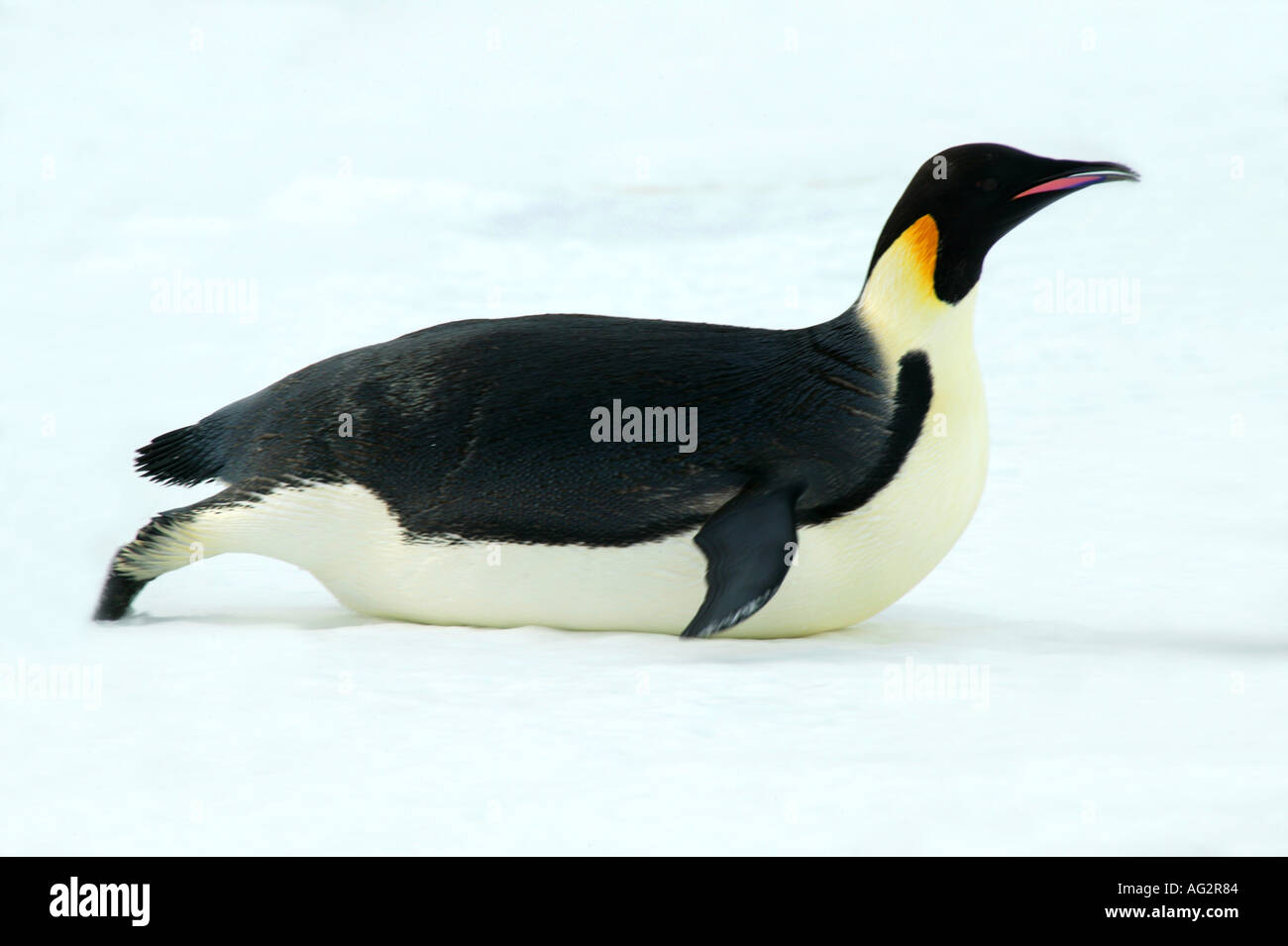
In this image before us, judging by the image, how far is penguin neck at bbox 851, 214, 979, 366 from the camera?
369 centimetres

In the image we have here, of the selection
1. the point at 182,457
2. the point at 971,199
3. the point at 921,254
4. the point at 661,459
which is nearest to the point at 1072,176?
the point at 971,199

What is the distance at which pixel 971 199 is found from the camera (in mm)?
3682

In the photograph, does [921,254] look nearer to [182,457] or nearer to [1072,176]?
[1072,176]

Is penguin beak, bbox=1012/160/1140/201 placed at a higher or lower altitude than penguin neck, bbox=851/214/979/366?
higher

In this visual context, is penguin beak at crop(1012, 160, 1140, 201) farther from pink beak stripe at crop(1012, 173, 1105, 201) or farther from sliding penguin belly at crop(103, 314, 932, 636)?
sliding penguin belly at crop(103, 314, 932, 636)

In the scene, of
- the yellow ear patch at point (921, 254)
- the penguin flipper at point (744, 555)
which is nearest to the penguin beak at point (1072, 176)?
the yellow ear patch at point (921, 254)

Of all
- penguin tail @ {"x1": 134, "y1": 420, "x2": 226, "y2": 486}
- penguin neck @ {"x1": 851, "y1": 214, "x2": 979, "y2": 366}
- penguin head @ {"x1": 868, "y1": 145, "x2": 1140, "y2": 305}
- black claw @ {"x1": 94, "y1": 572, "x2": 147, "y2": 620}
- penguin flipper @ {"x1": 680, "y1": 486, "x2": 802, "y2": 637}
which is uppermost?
penguin head @ {"x1": 868, "y1": 145, "x2": 1140, "y2": 305}

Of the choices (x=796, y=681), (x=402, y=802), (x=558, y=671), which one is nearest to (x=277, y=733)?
(x=402, y=802)

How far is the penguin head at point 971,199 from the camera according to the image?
368cm

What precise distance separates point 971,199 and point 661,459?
0.97m

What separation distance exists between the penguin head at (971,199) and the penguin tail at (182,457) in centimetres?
189

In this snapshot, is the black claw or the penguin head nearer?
the penguin head

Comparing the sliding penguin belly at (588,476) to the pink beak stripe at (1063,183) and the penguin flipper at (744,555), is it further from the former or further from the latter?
the pink beak stripe at (1063,183)

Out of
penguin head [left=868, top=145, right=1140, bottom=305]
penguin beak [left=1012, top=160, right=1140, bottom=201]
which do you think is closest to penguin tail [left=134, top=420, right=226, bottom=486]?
penguin head [left=868, top=145, right=1140, bottom=305]
